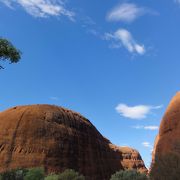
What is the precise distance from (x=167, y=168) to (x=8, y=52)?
1671cm

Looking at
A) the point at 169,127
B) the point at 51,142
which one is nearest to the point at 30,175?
the point at 169,127

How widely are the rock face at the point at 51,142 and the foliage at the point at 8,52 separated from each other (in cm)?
5815

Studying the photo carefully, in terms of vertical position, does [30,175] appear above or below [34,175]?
below

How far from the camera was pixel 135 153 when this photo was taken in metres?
129

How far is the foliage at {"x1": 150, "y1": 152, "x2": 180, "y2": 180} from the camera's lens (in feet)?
100

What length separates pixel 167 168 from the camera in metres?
31.7

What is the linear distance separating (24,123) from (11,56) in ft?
216

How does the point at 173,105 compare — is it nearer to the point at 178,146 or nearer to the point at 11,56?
the point at 178,146

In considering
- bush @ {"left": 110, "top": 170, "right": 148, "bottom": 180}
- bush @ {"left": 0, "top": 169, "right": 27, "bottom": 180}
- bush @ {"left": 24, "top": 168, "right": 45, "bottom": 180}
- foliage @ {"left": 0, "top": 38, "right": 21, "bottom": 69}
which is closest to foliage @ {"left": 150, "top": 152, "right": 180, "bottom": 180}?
foliage @ {"left": 0, "top": 38, "right": 21, "bottom": 69}

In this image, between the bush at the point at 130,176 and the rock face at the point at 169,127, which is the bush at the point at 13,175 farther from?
the rock face at the point at 169,127

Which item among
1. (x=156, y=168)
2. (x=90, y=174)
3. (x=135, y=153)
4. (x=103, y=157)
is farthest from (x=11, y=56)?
(x=135, y=153)

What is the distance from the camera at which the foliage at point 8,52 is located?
22422 millimetres

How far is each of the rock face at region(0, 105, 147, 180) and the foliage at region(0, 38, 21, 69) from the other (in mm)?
58151

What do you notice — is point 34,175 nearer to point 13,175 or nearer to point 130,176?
point 13,175
